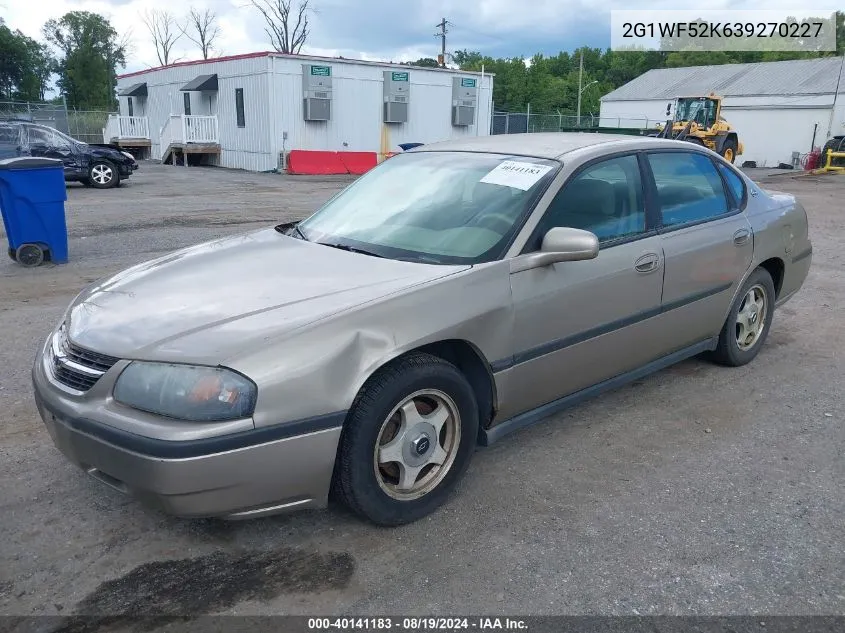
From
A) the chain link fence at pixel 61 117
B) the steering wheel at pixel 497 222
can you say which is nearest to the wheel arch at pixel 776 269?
the steering wheel at pixel 497 222

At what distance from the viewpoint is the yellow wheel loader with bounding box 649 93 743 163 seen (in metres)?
27.2

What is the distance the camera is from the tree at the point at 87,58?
70688mm

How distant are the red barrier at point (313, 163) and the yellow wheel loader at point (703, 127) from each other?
39.6 ft

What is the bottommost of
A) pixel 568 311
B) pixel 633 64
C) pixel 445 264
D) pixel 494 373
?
pixel 494 373

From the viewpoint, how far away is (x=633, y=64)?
80.6 meters

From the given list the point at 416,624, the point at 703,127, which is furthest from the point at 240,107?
the point at 416,624

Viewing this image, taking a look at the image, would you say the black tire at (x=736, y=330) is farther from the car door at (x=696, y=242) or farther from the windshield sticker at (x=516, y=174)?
the windshield sticker at (x=516, y=174)

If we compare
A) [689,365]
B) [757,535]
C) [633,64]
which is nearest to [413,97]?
[689,365]

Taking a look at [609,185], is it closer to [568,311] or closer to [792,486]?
[568,311]

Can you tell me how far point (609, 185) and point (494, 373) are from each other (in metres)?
1.35

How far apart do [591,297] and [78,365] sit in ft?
7.66

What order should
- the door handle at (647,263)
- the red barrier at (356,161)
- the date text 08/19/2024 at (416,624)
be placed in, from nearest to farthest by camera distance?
1. the date text 08/19/2024 at (416,624)
2. the door handle at (647,263)
3. the red barrier at (356,161)

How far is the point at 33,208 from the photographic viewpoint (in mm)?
8047

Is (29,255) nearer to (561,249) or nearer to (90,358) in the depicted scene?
(90,358)
